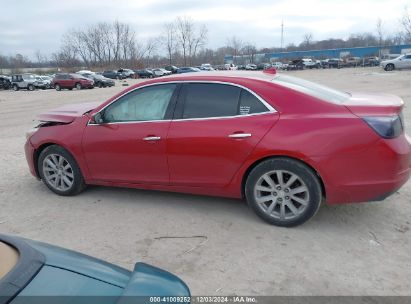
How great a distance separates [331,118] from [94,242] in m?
2.66

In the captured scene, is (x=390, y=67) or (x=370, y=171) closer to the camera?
(x=370, y=171)

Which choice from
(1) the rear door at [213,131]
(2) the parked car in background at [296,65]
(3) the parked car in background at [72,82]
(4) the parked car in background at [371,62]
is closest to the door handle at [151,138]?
(1) the rear door at [213,131]

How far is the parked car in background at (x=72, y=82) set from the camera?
3600 cm

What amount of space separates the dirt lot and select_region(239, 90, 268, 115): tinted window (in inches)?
47.0

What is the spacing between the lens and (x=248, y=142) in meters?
3.84

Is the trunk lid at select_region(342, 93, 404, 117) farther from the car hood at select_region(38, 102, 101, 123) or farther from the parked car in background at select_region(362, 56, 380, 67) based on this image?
the parked car in background at select_region(362, 56, 380, 67)

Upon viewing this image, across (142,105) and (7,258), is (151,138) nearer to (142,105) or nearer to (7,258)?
(142,105)

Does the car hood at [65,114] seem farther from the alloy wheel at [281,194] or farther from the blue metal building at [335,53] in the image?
the blue metal building at [335,53]

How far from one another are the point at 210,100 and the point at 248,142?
0.69 m

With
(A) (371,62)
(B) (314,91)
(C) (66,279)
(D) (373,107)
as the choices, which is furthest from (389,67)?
(C) (66,279)

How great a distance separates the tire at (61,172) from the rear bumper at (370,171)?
3.13m

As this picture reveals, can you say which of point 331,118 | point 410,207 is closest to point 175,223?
point 331,118

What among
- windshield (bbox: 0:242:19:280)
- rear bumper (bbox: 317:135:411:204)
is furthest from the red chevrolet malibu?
windshield (bbox: 0:242:19:280)

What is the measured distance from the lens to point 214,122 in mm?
4023
